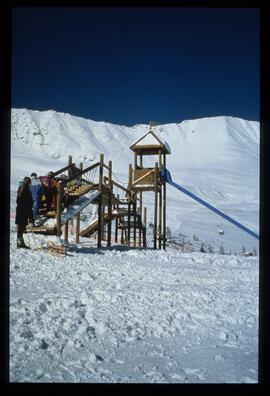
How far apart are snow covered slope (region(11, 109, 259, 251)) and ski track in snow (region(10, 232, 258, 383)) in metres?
14.8

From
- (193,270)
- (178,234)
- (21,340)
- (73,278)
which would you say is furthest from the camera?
(178,234)

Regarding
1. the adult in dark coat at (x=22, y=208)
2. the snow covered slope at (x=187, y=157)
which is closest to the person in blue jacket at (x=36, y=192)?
the adult in dark coat at (x=22, y=208)

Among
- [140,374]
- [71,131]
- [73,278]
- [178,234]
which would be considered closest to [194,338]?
[140,374]

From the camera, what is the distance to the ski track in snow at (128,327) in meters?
2.76

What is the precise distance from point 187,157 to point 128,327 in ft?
221

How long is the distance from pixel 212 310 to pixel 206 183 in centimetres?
4507

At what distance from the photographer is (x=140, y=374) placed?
8.94 feet

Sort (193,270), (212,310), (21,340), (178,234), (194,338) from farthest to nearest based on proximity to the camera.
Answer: (178,234) → (193,270) → (212,310) → (194,338) → (21,340)

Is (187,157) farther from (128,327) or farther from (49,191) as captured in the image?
(128,327)

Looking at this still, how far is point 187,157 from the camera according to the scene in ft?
228

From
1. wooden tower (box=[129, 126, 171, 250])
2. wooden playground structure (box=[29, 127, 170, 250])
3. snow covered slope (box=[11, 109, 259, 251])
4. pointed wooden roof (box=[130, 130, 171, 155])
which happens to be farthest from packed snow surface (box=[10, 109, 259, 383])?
snow covered slope (box=[11, 109, 259, 251])

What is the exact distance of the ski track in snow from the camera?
9.07ft

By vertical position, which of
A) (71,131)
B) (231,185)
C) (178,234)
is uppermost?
(71,131)

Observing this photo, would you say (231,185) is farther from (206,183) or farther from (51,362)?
(51,362)
